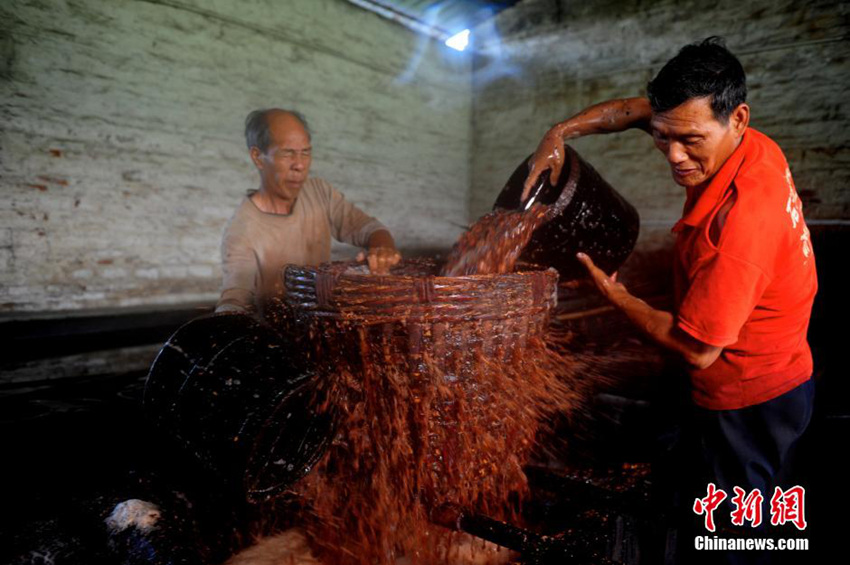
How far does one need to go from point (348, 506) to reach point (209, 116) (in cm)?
456

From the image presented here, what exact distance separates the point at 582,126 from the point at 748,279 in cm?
106

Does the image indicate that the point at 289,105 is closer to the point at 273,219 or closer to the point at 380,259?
the point at 273,219

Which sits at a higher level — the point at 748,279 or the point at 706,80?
the point at 706,80

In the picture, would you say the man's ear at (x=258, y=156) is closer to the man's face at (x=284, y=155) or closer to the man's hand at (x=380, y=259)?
the man's face at (x=284, y=155)

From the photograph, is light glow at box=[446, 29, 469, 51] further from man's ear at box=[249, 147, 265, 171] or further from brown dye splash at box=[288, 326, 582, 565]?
brown dye splash at box=[288, 326, 582, 565]

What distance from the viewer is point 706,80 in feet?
4.85

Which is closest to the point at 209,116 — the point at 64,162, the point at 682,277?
the point at 64,162

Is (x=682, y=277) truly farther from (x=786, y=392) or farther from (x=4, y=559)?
(x=4, y=559)

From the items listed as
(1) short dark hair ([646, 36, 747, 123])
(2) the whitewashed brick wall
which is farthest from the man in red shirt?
(2) the whitewashed brick wall

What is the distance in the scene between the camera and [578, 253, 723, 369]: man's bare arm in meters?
1.55

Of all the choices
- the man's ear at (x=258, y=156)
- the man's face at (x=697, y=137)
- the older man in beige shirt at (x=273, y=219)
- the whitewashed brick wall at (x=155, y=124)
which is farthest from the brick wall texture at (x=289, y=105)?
the man's face at (x=697, y=137)

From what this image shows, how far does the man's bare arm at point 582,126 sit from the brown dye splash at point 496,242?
0.50 feet

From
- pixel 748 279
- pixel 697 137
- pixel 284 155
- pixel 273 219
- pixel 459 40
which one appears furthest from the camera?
pixel 459 40

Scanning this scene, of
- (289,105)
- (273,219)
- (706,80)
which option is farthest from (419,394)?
(289,105)
